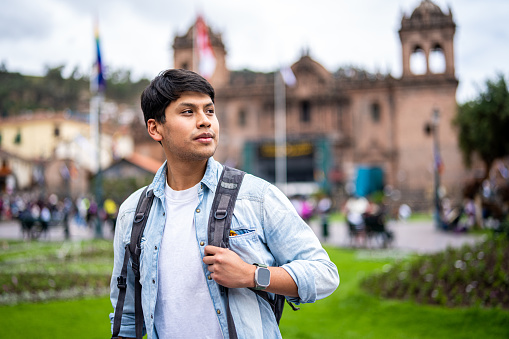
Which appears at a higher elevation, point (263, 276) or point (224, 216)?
point (224, 216)

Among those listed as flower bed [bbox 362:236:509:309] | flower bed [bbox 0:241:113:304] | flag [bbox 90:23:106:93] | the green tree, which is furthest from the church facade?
flower bed [bbox 362:236:509:309]

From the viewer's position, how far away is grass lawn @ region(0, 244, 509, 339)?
559 cm

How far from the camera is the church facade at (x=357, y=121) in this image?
40125 mm

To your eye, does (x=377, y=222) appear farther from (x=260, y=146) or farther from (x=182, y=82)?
(x=260, y=146)

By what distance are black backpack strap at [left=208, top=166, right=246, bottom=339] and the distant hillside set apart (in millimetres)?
13393

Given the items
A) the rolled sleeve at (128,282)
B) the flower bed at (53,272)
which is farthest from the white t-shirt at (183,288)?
the flower bed at (53,272)

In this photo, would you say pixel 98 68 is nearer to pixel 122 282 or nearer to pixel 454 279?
pixel 454 279

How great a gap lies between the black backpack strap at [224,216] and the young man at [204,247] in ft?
0.07

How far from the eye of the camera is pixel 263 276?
174 cm

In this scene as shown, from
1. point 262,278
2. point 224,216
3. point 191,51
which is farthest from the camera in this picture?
point 191,51

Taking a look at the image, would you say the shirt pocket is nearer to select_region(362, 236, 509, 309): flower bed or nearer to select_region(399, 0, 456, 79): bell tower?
select_region(362, 236, 509, 309): flower bed

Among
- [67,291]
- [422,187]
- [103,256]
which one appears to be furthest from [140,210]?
[422,187]

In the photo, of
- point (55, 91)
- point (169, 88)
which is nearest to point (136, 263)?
point (169, 88)

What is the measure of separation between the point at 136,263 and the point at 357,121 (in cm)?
4207
